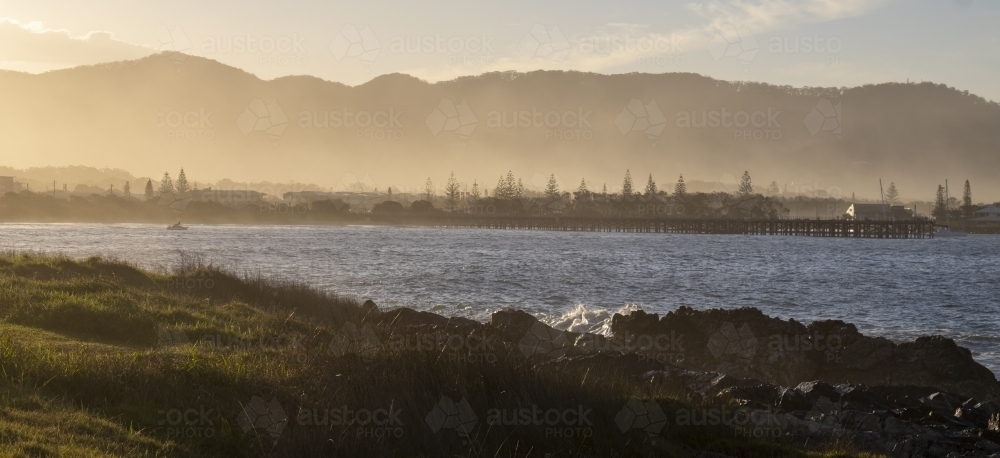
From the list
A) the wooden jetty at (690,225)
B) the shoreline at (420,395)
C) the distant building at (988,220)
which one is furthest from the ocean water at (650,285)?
the distant building at (988,220)

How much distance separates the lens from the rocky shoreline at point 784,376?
9602 mm

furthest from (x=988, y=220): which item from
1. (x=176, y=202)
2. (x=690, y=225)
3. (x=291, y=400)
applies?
(x=291, y=400)

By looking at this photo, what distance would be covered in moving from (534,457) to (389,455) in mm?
1405

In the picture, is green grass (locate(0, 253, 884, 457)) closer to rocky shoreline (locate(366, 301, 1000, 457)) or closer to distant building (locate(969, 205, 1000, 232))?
rocky shoreline (locate(366, 301, 1000, 457))

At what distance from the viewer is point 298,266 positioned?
49438 mm

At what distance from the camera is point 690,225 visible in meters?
157

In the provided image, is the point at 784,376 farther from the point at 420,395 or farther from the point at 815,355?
the point at 420,395

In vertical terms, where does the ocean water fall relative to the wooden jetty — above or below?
below

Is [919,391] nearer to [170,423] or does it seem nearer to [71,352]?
[170,423]

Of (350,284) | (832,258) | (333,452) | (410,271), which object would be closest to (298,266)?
(410,271)

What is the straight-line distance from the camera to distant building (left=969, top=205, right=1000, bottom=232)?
188 meters

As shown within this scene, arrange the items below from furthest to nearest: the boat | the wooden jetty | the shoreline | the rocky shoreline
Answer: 1. the boat
2. the wooden jetty
3. the rocky shoreline
4. the shoreline

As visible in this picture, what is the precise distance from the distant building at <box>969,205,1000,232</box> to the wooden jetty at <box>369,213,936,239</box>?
33.8 m

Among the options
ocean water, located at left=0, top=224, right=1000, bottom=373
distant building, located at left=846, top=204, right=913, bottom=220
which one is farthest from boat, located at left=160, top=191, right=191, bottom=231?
distant building, located at left=846, top=204, right=913, bottom=220
